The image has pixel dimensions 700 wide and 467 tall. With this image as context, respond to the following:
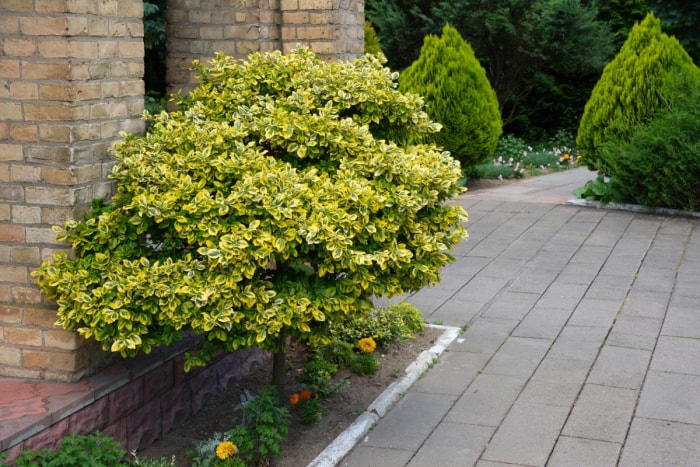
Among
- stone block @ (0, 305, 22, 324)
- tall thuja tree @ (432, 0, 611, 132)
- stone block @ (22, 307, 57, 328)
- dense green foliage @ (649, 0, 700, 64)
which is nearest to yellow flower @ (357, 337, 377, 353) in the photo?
stone block @ (22, 307, 57, 328)

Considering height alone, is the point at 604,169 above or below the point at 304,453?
above

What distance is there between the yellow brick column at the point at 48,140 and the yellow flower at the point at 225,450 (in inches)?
31.0

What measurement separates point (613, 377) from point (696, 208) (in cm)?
517

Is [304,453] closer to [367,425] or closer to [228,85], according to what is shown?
[367,425]

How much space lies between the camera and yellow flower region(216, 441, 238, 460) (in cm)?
414

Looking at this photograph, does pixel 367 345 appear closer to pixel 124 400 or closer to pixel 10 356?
pixel 124 400

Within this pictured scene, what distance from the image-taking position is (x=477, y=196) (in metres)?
11.5

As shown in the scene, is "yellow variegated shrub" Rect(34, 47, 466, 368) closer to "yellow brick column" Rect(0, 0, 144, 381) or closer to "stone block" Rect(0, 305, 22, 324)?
"yellow brick column" Rect(0, 0, 144, 381)

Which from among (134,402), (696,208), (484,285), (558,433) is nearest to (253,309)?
(134,402)

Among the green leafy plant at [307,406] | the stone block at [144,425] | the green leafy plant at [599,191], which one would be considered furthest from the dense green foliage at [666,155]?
the stone block at [144,425]

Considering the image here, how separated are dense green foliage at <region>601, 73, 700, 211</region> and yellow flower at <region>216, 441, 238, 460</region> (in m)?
6.88

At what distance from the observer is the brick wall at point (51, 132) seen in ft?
13.5

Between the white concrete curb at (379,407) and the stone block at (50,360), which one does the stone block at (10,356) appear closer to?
the stone block at (50,360)

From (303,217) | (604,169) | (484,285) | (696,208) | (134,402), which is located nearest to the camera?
(303,217)
